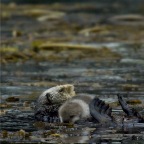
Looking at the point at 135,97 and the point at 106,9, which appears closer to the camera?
the point at 135,97

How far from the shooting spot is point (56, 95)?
9.43 m

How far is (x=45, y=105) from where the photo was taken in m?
9.40

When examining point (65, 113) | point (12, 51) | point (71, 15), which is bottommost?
point (65, 113)

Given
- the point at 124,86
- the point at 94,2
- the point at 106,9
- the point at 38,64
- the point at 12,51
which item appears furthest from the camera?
the point at 94,2

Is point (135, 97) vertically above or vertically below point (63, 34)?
below

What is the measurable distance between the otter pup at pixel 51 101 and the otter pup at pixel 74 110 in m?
0.27

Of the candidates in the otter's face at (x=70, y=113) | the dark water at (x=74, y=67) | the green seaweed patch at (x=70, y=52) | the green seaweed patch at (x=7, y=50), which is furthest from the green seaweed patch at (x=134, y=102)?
the green seaweed patch at (x=7, y=50)

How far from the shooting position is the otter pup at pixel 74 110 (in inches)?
350

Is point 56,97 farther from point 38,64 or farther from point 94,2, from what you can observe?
point 94,2

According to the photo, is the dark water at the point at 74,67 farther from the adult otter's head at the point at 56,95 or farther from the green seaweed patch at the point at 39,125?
the adult otter's head at the point at 56,95

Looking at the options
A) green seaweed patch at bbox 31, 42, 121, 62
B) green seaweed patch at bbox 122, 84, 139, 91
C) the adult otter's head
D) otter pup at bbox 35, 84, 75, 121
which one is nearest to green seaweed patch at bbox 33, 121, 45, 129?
otter pup at bbox 35, 84, 75, 121

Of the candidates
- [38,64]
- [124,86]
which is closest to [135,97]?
[124,86]

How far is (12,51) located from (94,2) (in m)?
24.2

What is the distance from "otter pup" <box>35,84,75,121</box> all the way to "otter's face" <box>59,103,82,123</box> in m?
0.26
